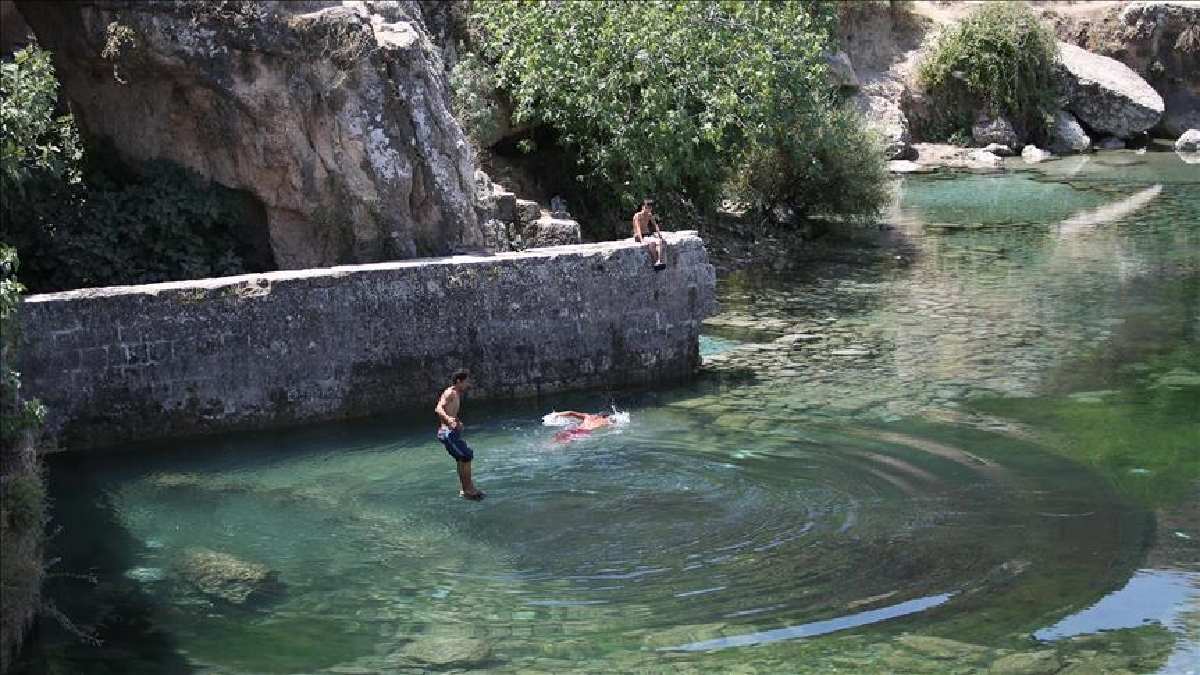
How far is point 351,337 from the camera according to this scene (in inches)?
680

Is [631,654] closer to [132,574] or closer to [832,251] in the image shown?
[132,574]

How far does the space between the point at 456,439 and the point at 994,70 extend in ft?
107

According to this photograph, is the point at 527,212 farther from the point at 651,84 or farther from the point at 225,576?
the point at 225,576

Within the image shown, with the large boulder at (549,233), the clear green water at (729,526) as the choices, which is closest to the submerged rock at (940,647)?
the clear green water at (729,526)

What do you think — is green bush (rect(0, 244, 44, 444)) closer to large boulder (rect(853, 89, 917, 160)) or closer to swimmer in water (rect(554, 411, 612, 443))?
swimmer in water (rect(554, 411, 612, 443))

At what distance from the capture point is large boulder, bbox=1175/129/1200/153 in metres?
42.8

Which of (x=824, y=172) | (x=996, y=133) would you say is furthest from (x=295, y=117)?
(x=996, y=133)

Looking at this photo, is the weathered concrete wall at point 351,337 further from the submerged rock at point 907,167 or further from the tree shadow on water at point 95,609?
the submerged rock at point 907,167

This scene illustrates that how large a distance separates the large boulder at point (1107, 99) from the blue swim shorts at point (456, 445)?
34.2m

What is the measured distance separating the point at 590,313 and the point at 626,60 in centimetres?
825

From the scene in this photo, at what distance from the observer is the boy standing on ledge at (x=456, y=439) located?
14188mm

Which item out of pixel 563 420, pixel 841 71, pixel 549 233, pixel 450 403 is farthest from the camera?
pixel 841 71

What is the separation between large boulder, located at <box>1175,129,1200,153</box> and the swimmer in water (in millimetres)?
31211

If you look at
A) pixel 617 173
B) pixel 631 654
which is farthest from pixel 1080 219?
pixel 631 654
